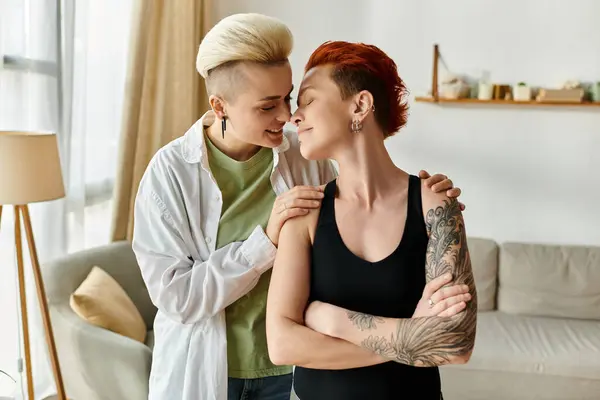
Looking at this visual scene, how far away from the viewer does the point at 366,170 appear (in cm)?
126

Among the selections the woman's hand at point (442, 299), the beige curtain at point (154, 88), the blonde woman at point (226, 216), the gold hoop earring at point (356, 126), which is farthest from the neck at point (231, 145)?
the beige curtain at point (154, 88)

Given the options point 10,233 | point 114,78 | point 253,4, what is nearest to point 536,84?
point 253,4

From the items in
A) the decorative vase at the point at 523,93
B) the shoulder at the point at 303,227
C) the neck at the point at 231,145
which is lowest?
the shoulder at the point at 303,227

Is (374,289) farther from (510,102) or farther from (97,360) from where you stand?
(510,102)

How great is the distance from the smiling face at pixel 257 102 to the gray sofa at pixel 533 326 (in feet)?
7.02

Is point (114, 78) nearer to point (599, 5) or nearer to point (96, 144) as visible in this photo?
point (96, 144)

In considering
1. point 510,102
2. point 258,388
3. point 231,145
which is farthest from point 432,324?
point 510,102

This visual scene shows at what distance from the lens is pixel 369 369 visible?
1.22 meters

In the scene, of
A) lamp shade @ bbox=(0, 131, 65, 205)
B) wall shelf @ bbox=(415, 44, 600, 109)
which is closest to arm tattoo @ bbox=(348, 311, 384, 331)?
lamp shade @ bbox=(0, 131, 65, 205)

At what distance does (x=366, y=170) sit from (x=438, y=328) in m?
0.34

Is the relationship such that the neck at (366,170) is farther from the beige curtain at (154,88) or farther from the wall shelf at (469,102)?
the wall shelf at (469,102)

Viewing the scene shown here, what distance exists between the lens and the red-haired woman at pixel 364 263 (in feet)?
3.77

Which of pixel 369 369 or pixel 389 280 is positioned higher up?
pixel 389 280

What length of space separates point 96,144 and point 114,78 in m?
0.38
